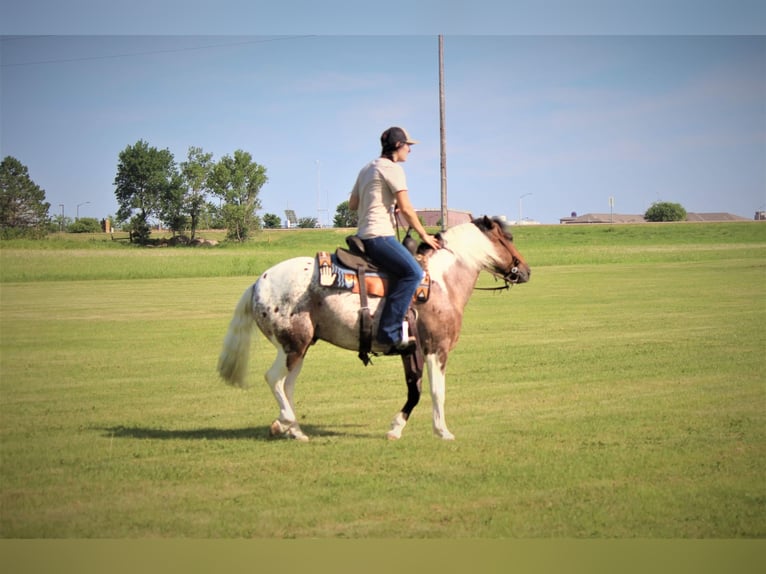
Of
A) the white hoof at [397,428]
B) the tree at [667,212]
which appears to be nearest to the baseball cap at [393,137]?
the white hoof at [397,428]

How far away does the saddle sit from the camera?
28.9ft

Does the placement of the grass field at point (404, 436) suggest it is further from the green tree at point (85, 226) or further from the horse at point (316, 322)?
the green tree at point (85, 226)

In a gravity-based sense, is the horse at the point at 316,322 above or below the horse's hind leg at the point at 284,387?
Answer: above

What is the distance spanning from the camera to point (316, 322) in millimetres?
8953

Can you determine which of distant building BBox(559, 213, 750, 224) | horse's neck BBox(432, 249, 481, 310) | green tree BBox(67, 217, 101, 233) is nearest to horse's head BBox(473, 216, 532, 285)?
horse's neck BBox(432, 249, 481, 310)

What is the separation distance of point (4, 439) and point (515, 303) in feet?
60.0

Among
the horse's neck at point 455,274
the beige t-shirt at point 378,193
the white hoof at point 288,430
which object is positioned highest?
the beige t-shirt at point 378,193

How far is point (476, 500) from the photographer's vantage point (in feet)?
23.1

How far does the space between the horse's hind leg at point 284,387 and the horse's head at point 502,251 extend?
2.34 m

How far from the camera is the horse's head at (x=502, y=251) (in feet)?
31.6

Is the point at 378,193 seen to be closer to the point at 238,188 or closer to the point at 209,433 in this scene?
the point at 209,433

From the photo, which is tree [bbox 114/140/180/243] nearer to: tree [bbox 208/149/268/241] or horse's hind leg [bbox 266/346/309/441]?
tree [bbox 208/149/268/241]

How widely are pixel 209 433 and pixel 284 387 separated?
1195 mm

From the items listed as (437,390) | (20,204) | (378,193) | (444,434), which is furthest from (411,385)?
(20,204)
